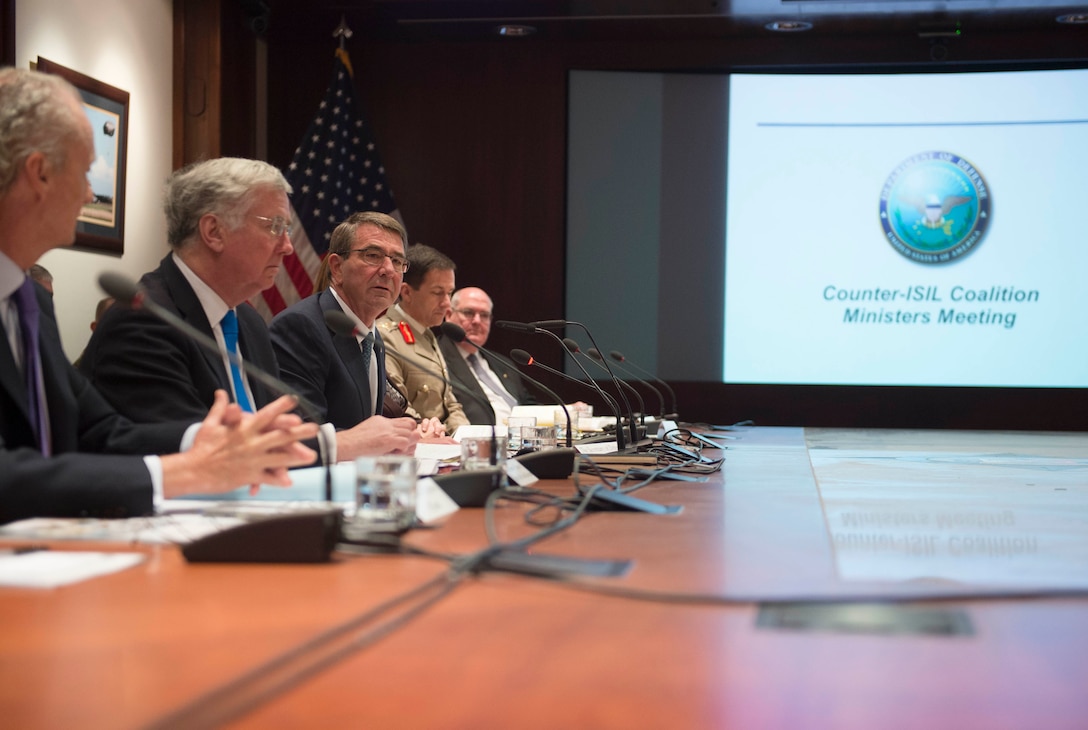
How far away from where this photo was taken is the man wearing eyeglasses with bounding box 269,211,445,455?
3.06m

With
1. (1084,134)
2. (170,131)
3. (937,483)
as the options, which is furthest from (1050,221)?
(170,131)

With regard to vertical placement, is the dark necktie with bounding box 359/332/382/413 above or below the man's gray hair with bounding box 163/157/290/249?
below

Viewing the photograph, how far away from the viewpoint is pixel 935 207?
610 centimetres

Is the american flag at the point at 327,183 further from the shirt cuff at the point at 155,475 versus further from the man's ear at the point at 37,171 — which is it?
the shirt cuff at the point at 155,475

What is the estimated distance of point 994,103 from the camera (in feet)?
19.9

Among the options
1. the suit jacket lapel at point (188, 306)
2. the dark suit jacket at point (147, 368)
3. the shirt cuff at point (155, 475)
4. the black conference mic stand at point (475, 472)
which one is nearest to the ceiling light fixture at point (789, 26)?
the black conference mic stand at point (475, 472)

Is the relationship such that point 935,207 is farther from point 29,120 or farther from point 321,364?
point 29,120

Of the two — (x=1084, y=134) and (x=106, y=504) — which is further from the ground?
(x=1084, y=134)

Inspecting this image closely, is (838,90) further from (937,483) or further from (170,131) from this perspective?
(937,483)

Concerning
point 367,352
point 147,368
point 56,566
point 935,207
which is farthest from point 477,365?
point 56,566

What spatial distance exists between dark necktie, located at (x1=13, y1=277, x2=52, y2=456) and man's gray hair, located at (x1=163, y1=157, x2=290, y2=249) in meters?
0.76

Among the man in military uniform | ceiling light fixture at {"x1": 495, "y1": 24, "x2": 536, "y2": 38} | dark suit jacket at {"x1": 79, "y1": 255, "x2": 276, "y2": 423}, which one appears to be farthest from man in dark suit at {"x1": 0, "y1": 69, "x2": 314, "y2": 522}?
ceiling light fixture at {"x1": 495, "y1": 24, "x2": 536, "y2": 38}

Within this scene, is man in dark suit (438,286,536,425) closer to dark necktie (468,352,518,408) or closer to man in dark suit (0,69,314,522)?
dark necktie (468,352,518,408)

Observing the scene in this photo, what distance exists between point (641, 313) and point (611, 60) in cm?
149
